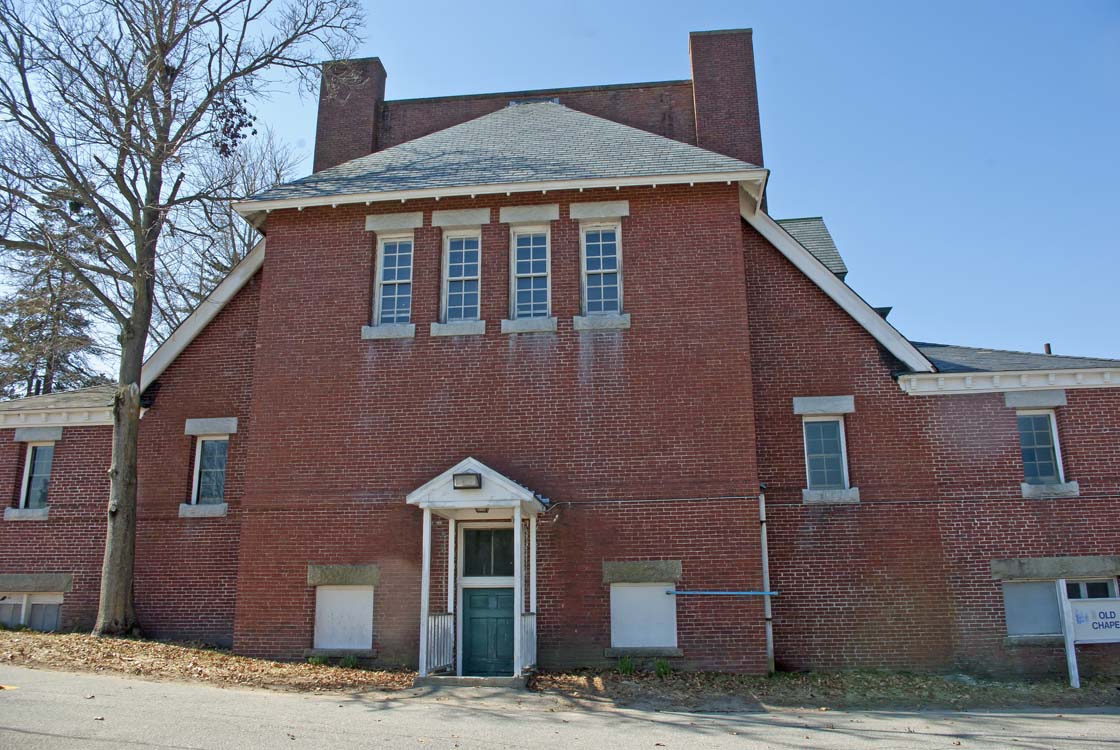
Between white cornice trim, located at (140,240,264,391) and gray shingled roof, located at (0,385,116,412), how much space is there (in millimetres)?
1275

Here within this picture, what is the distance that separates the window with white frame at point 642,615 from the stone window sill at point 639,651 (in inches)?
2.4

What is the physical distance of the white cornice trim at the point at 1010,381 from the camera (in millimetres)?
15508

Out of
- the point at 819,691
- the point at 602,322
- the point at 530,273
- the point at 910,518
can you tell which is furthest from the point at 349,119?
the point at 819,691

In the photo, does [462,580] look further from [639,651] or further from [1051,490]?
[1051,490]

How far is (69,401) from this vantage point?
18.3 meters

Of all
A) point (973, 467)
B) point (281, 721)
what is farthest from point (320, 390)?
point (973, 467)

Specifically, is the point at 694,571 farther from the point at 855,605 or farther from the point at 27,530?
the point at 27,530

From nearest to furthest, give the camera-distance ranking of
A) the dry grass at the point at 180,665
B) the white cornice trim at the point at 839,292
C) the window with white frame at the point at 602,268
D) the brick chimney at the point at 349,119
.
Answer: the dry grass at the point at 180,665 → the window with white frame at the point at 602,268 → the white cornice trim at the point at 839,292 → the brick chimney at the point at 349,119

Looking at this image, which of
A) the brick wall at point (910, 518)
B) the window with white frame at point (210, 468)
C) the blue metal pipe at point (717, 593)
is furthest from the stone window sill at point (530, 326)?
the window with white frame at point (210, 468)

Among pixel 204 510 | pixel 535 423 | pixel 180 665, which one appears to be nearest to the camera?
pixel 180 665

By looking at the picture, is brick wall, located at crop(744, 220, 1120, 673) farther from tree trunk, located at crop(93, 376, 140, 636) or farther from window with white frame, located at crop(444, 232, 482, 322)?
tree trunk, located at crop(93, 376, 140, 636)

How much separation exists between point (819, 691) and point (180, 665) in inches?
378

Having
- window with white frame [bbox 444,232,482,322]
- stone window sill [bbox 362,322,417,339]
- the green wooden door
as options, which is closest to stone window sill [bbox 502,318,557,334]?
window with white frame [bbox 444,232,482,322]

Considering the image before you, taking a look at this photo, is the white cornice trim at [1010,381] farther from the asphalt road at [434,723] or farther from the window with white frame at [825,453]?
the asphalt road at [434,723]
